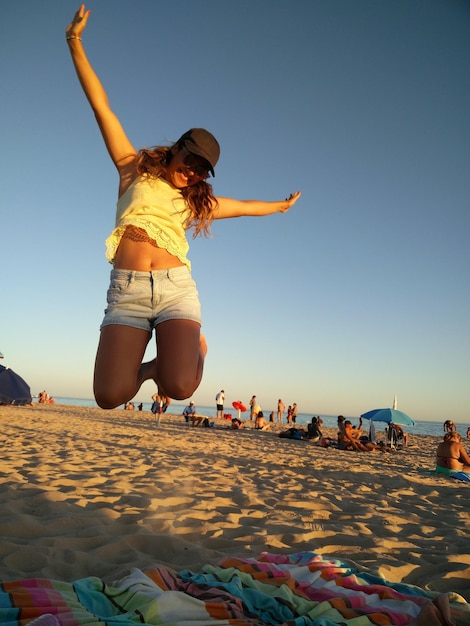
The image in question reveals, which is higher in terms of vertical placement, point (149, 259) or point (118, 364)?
point (149, 259)

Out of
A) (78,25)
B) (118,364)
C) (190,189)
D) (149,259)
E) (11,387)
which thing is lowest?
(11,387)

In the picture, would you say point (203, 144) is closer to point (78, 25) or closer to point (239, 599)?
point (78, 25)

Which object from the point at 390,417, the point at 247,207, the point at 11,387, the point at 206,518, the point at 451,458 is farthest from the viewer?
the point at 11,387

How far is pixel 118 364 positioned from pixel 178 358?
40 centimetres

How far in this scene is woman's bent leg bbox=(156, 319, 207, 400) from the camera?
2.77m

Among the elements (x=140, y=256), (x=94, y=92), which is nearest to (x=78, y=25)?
(x=94, y=92)

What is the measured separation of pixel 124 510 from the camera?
10.8ft

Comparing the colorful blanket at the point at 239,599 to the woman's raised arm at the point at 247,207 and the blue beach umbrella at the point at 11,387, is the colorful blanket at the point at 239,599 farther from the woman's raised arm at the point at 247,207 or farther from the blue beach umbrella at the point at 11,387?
the blue beach umbrella at the point at 11,387

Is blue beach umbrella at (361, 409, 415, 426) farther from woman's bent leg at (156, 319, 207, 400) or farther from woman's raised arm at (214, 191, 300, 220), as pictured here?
woman's bent leg at (156, 319, 207, 400)

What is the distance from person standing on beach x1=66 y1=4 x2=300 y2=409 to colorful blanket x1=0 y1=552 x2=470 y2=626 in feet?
3.79

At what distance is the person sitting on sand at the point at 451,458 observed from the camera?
6953 millimetres

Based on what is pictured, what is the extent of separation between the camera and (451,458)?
7000 mm

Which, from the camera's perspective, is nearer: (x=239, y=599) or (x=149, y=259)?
(x=239, y=599)

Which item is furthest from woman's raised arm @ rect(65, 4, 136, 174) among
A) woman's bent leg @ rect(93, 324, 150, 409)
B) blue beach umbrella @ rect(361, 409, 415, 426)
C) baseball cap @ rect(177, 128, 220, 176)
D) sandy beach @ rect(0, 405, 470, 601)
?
blue beach umbrella @ rect(361, 409, 415, 426)
